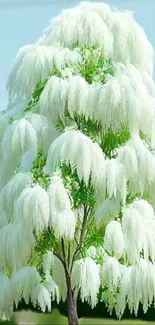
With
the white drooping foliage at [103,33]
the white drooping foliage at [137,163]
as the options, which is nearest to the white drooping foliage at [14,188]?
the white drooping foliage at [137,163]

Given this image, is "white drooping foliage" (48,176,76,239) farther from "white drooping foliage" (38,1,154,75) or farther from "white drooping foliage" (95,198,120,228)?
"white drooping foliage" (38,1,154,75)

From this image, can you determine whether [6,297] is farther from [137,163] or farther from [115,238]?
[137,163]

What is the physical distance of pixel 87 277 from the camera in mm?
8641

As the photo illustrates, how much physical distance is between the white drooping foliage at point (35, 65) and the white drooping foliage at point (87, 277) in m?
2.27

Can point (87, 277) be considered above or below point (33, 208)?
below

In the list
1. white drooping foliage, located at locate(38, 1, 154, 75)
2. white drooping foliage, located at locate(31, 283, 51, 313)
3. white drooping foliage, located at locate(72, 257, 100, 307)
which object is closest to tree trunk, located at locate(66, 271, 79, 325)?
white drooping foliage, located at locate(31, 283, 51, 313)

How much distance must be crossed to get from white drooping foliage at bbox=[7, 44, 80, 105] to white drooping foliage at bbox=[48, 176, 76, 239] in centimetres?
152

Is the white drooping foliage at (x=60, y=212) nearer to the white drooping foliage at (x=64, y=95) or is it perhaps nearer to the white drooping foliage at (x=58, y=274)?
the white drooping foliage at (x=64, y=95)

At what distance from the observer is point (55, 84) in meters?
8.89

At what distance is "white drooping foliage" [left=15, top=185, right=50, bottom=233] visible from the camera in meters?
8.20

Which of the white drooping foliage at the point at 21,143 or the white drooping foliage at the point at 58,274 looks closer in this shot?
the white drooping foliage at the point at 21,143

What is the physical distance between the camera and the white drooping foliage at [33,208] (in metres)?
8.20

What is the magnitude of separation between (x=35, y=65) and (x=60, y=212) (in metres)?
1.95

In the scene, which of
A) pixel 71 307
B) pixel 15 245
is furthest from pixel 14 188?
pixel 71 307
